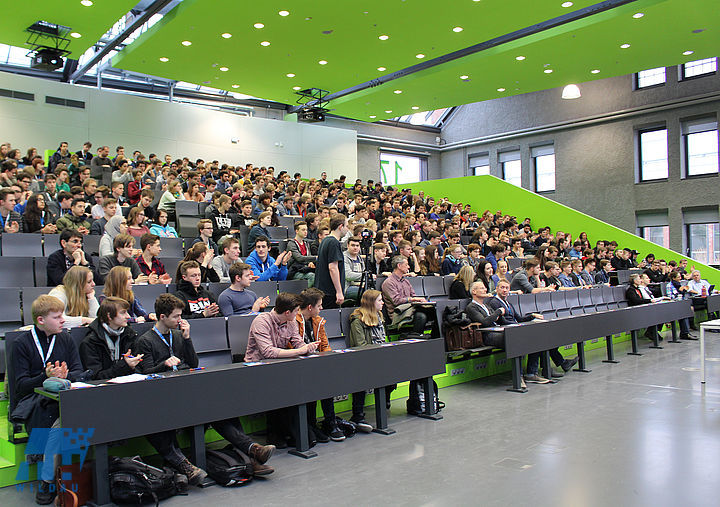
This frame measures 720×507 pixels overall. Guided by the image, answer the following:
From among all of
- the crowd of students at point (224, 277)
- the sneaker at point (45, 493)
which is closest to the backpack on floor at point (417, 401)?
the crowd of students at point (224, 277)

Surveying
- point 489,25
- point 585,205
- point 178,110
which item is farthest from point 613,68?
point 178,110

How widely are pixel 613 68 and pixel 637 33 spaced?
2517 millimetres

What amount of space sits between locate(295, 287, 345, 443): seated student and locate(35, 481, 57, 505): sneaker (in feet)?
6.15

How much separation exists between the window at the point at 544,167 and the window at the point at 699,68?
475 cm

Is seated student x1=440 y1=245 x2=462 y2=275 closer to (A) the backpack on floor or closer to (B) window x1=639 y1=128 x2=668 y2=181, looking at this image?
(A) the backpack on floor

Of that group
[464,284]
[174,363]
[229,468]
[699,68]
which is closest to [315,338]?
[174,363]

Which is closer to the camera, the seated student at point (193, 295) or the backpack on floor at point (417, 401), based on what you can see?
the seated student at point (193, 295)

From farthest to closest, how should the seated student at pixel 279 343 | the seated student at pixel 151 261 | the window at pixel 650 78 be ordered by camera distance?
the window at pixel 650 78, the seated student at pixel 151 261, the seated student at pixel 279 343

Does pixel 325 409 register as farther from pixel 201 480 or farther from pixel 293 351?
pixel 201 480

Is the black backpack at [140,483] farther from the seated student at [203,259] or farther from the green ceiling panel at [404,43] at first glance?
the green ceiling panel at [404,43]

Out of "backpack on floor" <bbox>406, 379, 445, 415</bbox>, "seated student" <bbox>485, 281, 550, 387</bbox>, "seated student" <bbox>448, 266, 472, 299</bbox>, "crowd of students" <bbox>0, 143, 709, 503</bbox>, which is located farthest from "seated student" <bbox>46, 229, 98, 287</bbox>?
"seated student" <bbox>485, 281, 550, 387</bbox>

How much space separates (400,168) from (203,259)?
62.3ft

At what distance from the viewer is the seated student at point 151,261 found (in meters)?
5.75

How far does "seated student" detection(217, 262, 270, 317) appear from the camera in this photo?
5.34 m
